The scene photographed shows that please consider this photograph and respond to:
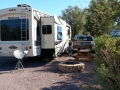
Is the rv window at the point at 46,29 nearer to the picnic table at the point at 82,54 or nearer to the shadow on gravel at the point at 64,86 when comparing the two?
the picnic table at the point at 82,54

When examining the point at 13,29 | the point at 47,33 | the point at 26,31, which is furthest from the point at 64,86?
the point at 13,29

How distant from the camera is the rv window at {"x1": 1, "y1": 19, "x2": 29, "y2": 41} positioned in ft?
31.6

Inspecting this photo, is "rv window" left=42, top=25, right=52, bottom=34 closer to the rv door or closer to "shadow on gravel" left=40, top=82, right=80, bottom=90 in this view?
the rv door

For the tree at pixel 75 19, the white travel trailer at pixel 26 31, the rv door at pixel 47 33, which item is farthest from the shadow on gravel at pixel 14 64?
the tree at pixel 75 19

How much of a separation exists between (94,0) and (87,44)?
A: 3485 mm

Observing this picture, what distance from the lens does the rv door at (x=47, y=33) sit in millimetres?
10391

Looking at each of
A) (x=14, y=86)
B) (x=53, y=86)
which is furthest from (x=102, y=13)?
(x=14, y=86)

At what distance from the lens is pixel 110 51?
430cm

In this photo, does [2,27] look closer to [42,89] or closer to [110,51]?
[42,89]

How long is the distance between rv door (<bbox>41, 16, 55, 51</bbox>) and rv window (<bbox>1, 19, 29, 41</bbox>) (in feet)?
4.09

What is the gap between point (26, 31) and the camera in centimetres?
952

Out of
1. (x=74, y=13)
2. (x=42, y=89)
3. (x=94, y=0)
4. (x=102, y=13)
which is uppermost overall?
(x=74, y=13)

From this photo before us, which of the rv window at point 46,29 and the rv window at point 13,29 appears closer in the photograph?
the rv window at point 13,29

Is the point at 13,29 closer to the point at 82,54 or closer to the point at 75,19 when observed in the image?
the point at 82,54
